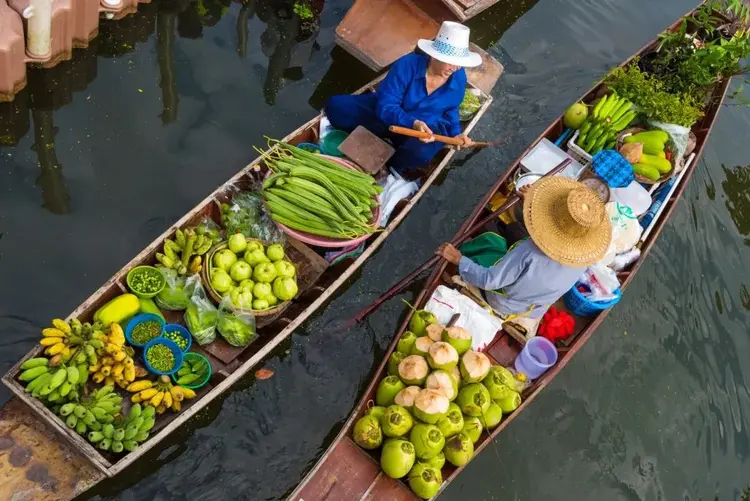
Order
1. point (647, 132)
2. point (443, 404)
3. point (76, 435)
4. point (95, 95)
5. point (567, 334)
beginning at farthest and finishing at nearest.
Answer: point (647, 132), point (95, 95), point (567, 334), point (443, 404), point (76, 435)

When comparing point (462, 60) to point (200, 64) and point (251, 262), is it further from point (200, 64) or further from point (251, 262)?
point (200, 64)

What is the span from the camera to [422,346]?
5.34 meters

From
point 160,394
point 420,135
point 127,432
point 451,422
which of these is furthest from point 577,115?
point 127,432

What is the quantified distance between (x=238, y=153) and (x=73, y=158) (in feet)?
5.99

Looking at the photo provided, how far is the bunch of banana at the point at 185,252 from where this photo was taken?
5387 millimetres

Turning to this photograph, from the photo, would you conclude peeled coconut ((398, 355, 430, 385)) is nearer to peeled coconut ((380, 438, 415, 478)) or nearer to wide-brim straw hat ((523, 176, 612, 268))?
peeled coconut ((380, 438, 415, 478))

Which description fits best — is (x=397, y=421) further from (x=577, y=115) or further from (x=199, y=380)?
(x=577, y=115)

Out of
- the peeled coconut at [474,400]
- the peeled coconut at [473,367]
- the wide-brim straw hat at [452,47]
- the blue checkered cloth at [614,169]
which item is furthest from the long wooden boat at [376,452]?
the wide-brim straw hat at [452,47]

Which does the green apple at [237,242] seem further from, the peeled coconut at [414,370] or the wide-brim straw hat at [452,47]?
the wide-brim straw hat at [452,47]

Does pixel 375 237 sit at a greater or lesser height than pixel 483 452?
greater

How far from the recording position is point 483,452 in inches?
259

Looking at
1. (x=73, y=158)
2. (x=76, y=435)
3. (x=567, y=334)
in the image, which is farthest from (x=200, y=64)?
(x=567, y=334)

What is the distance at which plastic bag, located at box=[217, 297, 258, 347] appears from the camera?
5.32 metres

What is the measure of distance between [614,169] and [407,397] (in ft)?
12.9
